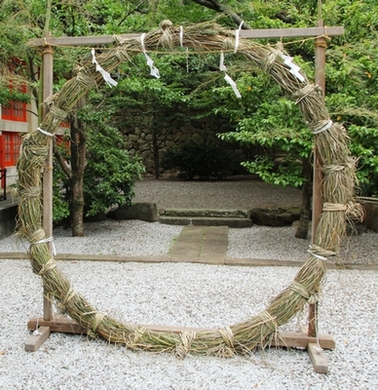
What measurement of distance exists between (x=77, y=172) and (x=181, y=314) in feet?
11.7

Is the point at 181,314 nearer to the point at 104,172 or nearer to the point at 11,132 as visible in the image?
the point at 104,172

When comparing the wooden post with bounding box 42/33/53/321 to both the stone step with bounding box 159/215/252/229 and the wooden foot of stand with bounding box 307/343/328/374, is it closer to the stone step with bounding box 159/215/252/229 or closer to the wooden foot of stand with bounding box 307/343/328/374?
the wooden foot of stand with bounding box 307/343/328/374

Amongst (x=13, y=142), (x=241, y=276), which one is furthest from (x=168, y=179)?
(x=241, y=276)

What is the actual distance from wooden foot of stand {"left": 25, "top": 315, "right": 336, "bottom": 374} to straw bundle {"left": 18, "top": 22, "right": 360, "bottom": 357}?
94 millimetres

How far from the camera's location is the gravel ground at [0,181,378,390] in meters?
2.64

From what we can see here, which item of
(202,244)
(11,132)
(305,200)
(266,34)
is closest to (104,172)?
(202,244)

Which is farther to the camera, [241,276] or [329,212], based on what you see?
[241,276]

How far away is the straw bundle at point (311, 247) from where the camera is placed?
2820mm

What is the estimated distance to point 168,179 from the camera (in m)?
12.6

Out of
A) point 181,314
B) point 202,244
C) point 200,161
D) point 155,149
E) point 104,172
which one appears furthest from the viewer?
point 155,149

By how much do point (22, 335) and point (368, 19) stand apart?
504cm

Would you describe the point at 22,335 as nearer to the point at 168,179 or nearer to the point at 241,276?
the point at 241,276

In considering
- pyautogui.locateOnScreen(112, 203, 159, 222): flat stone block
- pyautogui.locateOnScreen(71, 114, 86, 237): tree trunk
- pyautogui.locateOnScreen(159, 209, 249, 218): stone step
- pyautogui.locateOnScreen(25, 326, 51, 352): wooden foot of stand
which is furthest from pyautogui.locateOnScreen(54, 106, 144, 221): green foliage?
pyautogui.locateOnScreen(25, 326, 51, 352): wooden foot of stand

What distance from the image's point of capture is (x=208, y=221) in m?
8.03
